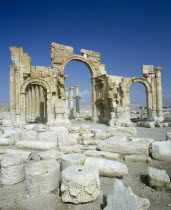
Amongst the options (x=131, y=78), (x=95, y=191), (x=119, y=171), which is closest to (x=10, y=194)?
(x=95, y=191)

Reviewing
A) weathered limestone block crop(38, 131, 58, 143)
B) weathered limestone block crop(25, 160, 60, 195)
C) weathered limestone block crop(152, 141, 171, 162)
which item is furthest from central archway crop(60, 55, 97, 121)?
weathered limestone block crop(25, 160, 60, 195)

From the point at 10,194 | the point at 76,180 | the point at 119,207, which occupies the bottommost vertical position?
the point at 10,194

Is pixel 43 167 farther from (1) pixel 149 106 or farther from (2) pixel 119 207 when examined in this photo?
(1) pixel 149 106

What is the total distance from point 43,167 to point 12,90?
11796 mm

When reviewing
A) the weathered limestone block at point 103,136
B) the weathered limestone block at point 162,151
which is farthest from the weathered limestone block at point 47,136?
the weathered limestone block at point 162,151

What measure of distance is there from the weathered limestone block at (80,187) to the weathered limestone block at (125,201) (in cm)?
36

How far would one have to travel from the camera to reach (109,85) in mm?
15656

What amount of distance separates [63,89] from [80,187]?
12.2 meters

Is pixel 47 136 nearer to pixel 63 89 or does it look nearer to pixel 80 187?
pixel 80 187

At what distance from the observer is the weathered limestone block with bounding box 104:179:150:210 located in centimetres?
206

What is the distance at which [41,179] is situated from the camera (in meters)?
2.70

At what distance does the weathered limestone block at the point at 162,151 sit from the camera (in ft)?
13.6

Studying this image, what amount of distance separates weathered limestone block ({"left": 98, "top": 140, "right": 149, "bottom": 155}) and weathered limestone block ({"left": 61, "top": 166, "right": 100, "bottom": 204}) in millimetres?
2423

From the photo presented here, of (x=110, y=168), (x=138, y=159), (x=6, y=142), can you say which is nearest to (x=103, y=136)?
(x=138, y=159)
